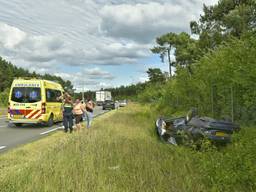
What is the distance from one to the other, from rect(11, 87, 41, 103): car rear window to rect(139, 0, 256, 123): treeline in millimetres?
7841

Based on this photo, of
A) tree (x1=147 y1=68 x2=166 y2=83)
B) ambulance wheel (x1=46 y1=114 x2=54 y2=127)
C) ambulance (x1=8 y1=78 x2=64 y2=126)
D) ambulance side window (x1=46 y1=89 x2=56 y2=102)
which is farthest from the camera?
tree (x1=147 y1=68 x2=166 y2=83)

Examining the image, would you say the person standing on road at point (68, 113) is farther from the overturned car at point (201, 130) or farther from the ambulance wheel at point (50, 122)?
the overturned car at point (201, 130)

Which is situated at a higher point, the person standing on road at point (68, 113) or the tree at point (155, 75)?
the tree at point (155, 75)

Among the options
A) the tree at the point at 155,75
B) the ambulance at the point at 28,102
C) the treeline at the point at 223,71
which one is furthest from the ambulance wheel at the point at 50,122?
the tree at the point at 155,75

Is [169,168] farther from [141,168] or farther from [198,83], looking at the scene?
[198,83]

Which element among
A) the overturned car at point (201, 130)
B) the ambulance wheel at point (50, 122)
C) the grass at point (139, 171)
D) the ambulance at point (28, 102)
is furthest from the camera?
the ambulance wheel at point (50, 122)

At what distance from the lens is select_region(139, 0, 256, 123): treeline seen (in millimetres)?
10139

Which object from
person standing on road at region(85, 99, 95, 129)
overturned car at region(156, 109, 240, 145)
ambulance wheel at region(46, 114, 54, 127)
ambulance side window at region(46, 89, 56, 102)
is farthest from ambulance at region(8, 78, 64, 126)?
overturned car at region(156, 109, 240, 145)

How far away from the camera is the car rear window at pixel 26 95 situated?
21234mm

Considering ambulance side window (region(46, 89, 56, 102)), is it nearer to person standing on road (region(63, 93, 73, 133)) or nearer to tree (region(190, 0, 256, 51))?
Result: person standing on road (region(63, 93, 73, 133))

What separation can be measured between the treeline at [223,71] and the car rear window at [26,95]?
7.84 m

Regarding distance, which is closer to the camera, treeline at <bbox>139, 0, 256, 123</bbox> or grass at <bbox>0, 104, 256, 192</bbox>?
grass at <bbox>0, 104, 256, 192</bbox>

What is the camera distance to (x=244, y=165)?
21.7ft

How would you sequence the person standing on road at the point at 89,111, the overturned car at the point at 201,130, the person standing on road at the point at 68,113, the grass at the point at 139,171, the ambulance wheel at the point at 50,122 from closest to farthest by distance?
the grass at the point at 139,171 → the overturned car at the point at 201,130 → the person standing on road at the point at 68,113 → the person standing on road at the point at 89,111 → the ambulance wheel at the point at 50,122
